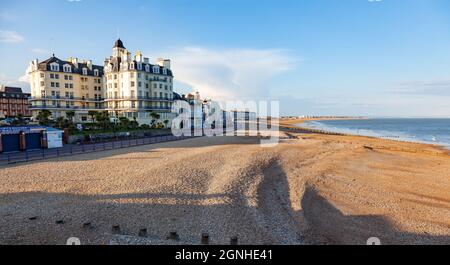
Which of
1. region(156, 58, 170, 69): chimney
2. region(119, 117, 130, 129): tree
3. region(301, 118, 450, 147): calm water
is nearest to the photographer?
region(119, 117, 130, 129): tree

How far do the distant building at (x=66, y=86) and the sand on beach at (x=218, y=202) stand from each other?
133ft

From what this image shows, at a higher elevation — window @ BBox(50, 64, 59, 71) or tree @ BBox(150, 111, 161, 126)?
window @ BBox(50, 64, 59, 71)

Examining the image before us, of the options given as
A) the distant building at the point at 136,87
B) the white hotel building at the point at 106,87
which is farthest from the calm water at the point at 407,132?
the white hotel building at the point at 106,87

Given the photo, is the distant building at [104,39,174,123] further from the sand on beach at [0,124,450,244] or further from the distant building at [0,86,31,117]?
the distant building at [0,86,31,117]

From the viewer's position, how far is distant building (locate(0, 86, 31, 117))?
286ft

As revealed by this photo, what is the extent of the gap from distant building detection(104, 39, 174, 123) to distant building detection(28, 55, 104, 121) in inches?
145

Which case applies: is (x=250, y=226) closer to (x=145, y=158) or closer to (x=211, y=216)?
(x=211, y=216)

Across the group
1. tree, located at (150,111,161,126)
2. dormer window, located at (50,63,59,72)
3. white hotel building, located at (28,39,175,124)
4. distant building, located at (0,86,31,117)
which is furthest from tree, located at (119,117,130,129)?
distant building, located at (0,86,31,117)

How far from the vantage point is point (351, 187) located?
57.2 ft

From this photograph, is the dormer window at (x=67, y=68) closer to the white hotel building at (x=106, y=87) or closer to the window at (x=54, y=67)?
the white hotel building at (x=106, y=87)

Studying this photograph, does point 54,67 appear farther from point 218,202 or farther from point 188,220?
point 188,220

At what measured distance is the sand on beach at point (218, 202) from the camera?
986cm
